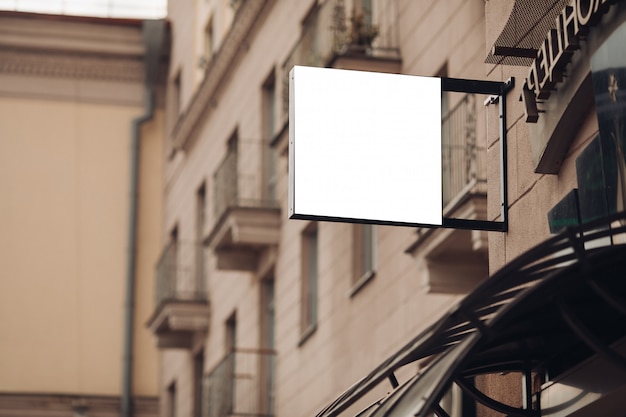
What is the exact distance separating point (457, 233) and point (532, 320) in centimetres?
811

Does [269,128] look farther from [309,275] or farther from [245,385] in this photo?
[245,385]

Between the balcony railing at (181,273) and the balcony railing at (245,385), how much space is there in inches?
169

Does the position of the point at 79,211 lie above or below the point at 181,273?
above

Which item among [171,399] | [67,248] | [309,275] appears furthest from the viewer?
[67,248]

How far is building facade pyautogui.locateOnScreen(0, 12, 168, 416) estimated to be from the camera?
37.0 metres

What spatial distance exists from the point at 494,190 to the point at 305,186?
166cm

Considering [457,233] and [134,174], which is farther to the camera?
[134,174]

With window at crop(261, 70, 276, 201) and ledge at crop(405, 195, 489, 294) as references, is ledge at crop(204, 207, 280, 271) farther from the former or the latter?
ledge at crop(405, 195, 489, 294)

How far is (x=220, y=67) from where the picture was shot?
101ft

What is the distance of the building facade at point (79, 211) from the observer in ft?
121

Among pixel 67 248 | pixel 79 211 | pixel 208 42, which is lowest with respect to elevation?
pixel 67 248

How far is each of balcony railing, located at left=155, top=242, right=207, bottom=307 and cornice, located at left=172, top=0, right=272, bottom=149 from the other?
97.1 inches

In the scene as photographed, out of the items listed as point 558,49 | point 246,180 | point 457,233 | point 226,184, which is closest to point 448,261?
point 457,233

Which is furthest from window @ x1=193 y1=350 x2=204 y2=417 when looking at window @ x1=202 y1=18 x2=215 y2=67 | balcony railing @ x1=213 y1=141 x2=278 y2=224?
window @ x1=202 y1=18 x2=215 y2=67
